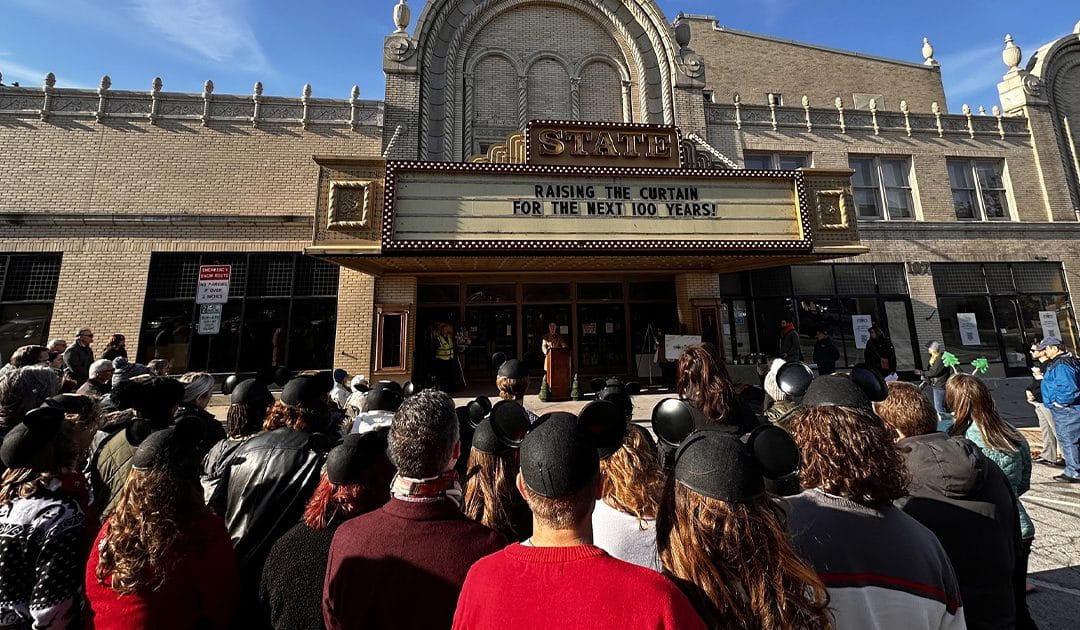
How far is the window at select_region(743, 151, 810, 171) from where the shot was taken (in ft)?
48.4

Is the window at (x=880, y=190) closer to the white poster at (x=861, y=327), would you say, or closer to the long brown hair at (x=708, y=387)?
the white poster at (x=861, y=327)

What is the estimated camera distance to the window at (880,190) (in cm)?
1502

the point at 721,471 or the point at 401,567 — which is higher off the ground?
the point at 721,471

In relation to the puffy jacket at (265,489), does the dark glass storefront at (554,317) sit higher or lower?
higher

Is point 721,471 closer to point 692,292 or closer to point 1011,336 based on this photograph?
point 692,292

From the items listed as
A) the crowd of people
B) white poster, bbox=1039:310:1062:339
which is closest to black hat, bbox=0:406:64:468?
→ the crowd of people

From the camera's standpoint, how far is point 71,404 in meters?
2.67

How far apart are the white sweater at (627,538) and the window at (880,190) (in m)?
17.2

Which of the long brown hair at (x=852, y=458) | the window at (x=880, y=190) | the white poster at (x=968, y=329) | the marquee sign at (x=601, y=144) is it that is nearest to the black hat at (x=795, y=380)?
the long brown hair at (x=852, y=458)

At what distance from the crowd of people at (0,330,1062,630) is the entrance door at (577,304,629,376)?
10.8 meters

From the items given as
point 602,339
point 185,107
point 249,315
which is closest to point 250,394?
point 249,315

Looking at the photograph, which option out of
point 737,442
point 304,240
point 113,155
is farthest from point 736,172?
point 113,155

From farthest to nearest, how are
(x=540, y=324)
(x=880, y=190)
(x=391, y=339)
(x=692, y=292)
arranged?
(x=880, y=190), (x=540, y=324), (x=692, y=292), (x=391, y=339)

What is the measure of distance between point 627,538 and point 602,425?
667 millimetres
